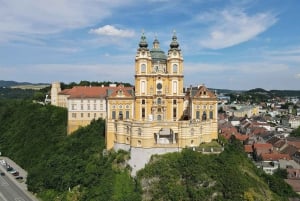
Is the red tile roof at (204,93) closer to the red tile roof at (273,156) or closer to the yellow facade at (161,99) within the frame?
the yellow facade at (161,99)

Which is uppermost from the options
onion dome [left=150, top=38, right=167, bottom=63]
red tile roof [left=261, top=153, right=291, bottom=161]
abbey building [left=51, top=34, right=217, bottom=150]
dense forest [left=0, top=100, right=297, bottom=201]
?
onion dome [left=150, top=38, right=167, bottom=63]

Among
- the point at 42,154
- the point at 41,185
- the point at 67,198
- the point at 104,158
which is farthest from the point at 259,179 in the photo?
the point at 42,154

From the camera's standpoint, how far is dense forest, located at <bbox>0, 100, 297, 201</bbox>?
56531 millimetres

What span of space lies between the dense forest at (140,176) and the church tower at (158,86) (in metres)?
9.81

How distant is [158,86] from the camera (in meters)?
69.2

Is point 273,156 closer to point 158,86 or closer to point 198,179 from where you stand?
point 158,86

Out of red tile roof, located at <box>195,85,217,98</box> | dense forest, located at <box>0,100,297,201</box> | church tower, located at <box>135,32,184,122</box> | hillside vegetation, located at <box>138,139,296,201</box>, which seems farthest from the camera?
red tile roof, located at <box>195,85,217,98</box>

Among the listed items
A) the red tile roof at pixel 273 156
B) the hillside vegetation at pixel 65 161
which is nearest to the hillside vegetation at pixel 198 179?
the hillside vegetation at pixel 65 161

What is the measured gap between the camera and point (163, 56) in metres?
71.7

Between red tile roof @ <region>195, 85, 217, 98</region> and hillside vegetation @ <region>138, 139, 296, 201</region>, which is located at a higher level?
red tile roof @ <region>195, 85, 217, 98</region>

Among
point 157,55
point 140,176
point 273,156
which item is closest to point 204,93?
point 157,55

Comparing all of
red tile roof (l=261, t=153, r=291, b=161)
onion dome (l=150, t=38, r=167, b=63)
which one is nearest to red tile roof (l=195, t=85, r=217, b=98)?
onion dome (l=150, t=38, r=167, b=63)

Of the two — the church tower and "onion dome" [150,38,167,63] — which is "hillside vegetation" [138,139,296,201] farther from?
"onion dome" [150,38,167,63]

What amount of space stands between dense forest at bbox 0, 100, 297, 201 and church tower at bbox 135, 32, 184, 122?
981 cm
